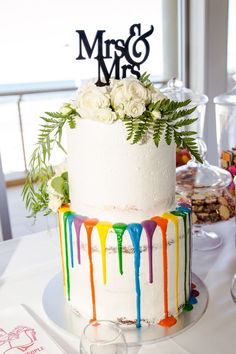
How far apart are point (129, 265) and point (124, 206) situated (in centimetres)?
12

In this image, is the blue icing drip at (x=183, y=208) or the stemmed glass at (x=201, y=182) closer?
the blue icing drip at (x=183, y=208)

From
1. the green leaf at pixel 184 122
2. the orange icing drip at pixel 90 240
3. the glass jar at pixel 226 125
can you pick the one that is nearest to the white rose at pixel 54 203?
the orange icing drip at pixel 90 240

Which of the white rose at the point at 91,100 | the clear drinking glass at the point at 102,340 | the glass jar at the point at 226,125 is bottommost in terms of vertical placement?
the clear drinking glass at the point at 102,340

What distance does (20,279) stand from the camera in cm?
112

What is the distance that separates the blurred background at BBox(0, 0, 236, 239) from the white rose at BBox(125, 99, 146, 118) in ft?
4.20

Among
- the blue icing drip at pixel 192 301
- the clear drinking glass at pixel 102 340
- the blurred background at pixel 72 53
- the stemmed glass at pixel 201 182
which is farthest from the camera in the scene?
the blurred background at pixel 72 53

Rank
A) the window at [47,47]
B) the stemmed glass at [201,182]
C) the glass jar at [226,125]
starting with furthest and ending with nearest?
the window at [47,47], the glass jar at [226,125], the stemmed glass at [201,182]

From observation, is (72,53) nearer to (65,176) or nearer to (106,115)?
(65,176)

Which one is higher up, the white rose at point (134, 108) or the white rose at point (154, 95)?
the white rose at point (154, 95)

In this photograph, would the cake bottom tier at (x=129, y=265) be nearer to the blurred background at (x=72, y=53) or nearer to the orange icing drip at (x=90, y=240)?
the orange icing drip at (x=90, y=240)

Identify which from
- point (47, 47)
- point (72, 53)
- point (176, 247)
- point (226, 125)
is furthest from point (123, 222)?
point (47, 47)

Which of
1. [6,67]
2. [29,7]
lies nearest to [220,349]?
[29,7]

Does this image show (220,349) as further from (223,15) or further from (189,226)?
(223,15)

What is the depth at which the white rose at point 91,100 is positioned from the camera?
79 centimetres
